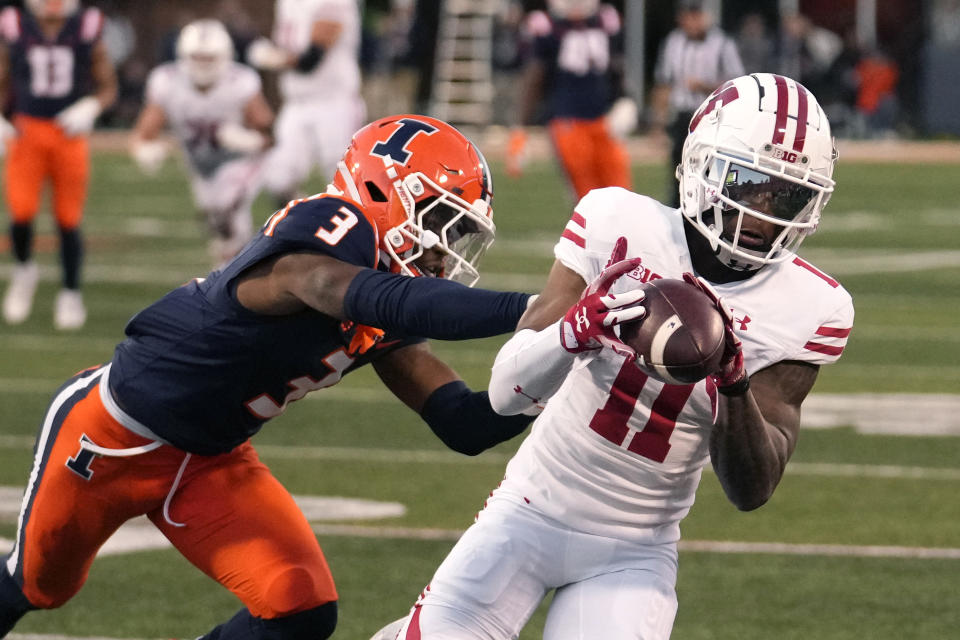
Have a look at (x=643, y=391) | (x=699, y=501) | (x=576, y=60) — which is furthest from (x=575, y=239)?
(x=576, y=60)

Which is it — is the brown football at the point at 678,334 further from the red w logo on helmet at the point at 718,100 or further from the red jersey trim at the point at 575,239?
the red w logo on helmet at the point at 718,100

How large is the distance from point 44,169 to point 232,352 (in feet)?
23.0

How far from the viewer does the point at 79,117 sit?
10125 millimetres

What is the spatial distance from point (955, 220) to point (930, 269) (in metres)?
3.93

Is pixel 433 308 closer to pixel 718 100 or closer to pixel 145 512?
pixel 718 100

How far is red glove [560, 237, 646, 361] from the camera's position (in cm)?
284

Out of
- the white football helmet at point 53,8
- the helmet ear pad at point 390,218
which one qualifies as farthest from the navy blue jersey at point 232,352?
the white football helmet at point 53,8

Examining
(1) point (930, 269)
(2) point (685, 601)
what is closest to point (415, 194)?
(2) point (685, 601)

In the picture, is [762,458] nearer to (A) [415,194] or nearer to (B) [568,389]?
(B) [568,389]

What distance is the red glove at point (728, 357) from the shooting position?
2.92m

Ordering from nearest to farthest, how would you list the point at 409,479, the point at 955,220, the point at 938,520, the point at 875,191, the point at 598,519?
the point at 598,519 < the point at 938,520 < the point at 409,479 < the point at 955,220 < the point at 875,191

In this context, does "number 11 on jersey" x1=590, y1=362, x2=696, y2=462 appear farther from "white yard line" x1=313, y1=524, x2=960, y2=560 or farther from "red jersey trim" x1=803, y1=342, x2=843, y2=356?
"white yard line" x1=313, y1=524, x2=960, y2=560

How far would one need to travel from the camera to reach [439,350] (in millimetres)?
9219

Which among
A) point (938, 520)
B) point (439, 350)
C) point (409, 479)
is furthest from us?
point (439, 350)
